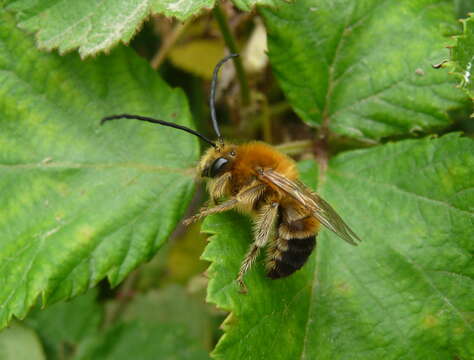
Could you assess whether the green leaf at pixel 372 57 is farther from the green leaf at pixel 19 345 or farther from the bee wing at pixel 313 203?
the green leaf at pixel 19 345

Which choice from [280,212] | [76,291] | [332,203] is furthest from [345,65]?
[76,291]

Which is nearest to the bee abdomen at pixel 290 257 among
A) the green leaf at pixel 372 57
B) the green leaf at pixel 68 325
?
the green leaf at pixel 372 57

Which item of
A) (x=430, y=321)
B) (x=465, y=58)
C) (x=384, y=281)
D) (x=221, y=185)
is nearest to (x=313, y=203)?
(x=221, y=185)

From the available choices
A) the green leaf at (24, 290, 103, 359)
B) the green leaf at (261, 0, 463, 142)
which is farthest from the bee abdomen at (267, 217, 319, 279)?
the green leaf at (24, 290, 103, 359)

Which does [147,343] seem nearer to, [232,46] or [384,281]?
[384,281]

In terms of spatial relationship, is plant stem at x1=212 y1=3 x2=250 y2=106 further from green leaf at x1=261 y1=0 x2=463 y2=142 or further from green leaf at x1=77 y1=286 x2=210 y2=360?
green leaf at x1=77 y1=286 x2=210 y2=360

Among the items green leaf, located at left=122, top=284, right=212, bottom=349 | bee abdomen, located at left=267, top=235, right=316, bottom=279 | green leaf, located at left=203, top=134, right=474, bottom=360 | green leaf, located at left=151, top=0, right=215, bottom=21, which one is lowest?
green leaf, located at left=122, top=284, right=212, bottom=349

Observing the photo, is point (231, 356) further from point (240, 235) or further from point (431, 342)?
point (431, 342)
